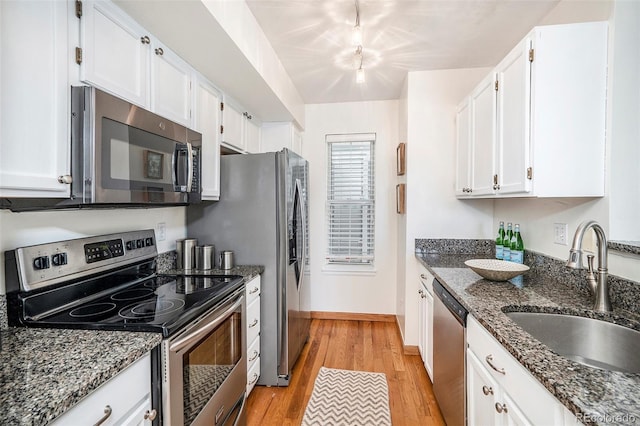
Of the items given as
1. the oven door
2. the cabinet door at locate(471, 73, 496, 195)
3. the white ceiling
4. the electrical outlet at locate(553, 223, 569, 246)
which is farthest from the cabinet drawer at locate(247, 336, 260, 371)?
the white ceiling

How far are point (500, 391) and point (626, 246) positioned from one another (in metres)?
0.83

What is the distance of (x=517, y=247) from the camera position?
212 centimetres

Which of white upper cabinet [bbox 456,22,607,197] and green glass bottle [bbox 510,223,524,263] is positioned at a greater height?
white upper cabinet [bbox 456,22,607,197]

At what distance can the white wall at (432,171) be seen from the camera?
2.70 m

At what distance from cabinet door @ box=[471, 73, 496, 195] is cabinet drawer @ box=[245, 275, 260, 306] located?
5.51 ft

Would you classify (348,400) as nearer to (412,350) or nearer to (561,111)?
(412,350)

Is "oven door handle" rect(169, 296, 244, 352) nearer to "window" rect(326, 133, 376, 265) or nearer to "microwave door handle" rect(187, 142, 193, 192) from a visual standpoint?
"microwave door handle" rect(187, 142, 193, 192)

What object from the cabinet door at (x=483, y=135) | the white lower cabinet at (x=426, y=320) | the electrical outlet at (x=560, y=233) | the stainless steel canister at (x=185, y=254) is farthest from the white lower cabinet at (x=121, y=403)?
the electrical outlet at (x=560, y=233)

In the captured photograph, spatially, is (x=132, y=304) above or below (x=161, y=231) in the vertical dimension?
below

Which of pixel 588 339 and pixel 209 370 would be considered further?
pixel 209 370

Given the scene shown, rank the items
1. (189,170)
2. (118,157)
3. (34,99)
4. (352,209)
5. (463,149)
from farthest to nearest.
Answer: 1. (352,209)
2. (463,149)
3. (189,170)
4. (118,157)
5. (34,99)

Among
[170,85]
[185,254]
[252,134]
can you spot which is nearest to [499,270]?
[185,254]

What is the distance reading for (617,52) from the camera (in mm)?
1359

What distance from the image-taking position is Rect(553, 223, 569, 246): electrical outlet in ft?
5.51
